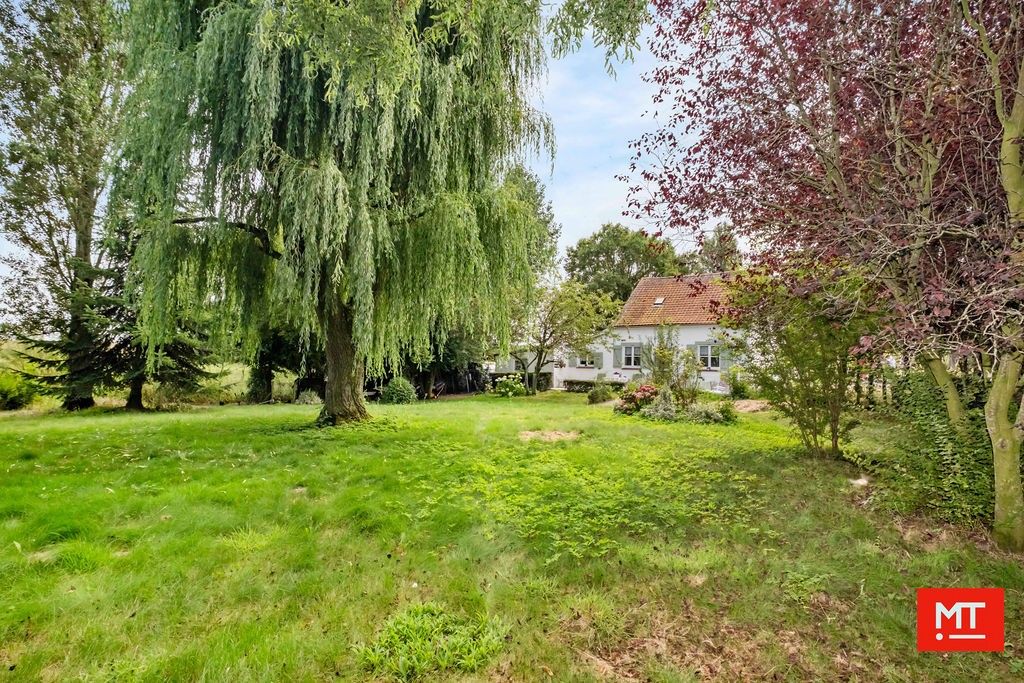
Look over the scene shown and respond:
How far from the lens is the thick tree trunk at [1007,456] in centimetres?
343

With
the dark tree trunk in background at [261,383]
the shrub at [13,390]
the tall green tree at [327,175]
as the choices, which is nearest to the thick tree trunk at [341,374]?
the tall green tree at [327,175]

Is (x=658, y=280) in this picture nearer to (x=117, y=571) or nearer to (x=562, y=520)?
(x=562, y=520)

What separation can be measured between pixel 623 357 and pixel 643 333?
158 cm

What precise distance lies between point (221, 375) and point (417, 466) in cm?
1129

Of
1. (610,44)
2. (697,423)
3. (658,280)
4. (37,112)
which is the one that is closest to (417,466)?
(610,44)

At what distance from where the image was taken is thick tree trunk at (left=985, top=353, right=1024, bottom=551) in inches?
135

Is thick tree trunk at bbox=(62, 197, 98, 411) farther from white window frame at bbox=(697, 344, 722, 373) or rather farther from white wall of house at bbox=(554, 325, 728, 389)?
white window frame at bbox=(697, 344, 722, 373)

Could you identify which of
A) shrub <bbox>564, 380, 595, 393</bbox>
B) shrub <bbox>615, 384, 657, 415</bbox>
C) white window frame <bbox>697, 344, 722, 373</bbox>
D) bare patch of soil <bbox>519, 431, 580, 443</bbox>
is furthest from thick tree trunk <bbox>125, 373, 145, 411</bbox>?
white window frame <bbox>697, 344, 722, 373</bbox>

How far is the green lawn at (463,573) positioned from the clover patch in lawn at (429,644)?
0.04ft

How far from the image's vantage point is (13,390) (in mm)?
13062

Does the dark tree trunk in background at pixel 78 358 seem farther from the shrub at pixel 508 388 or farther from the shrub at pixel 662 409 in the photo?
the shrub at pixel 662 409

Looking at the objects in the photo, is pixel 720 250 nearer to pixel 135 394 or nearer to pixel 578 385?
pixel 135 394

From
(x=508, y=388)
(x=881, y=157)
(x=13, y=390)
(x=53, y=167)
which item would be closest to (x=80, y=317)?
(x=13, y=390)


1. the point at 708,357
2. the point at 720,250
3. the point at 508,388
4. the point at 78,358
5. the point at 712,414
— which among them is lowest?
the point at 712,414
